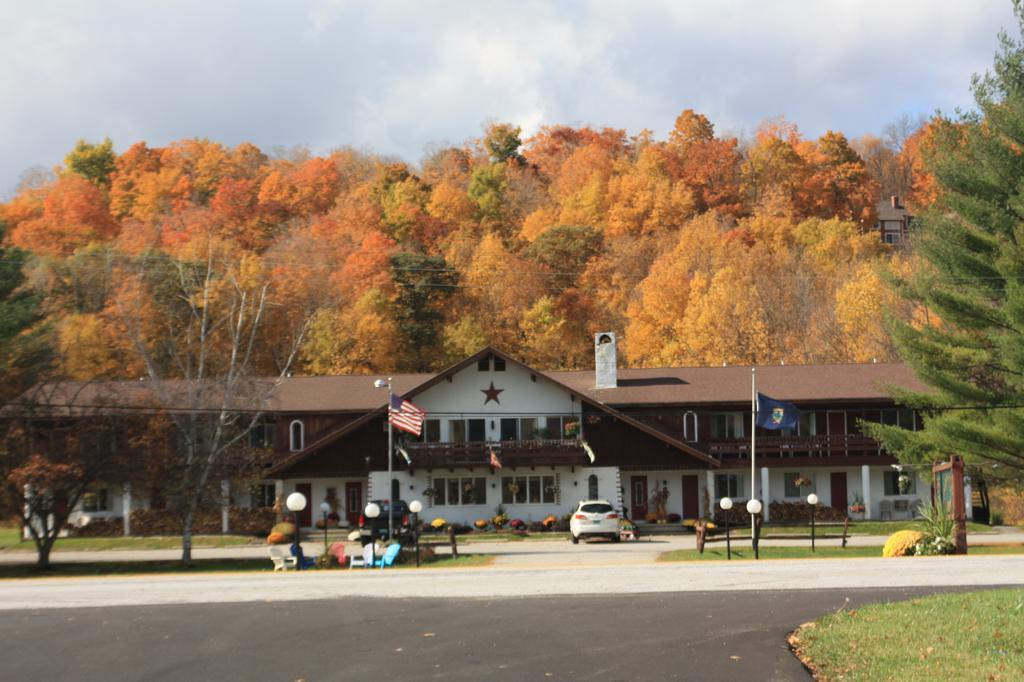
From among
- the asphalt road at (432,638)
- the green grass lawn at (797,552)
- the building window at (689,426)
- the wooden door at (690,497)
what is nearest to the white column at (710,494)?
the wooden door at (690,497)

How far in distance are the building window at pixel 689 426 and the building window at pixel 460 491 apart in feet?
31.7

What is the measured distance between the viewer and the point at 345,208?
107 meters

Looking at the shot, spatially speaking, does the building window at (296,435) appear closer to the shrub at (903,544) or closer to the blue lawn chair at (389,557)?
the blue lawn chair at (389,557)

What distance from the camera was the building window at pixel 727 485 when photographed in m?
56.2

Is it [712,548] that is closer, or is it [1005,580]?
[1005,580]

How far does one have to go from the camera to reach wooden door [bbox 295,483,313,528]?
5375cm

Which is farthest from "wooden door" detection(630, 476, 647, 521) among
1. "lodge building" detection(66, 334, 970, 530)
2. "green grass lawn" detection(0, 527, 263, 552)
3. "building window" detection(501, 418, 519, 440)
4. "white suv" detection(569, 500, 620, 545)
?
"green grass lawn" detection(0, 527, 263, 552)

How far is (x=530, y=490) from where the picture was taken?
178 feet

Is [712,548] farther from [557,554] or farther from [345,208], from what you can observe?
[345,208]

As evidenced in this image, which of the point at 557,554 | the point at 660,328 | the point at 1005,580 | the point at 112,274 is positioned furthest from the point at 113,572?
the point at 660,328

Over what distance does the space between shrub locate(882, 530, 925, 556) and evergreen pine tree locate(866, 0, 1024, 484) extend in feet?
26.8

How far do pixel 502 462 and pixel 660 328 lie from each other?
3208cm

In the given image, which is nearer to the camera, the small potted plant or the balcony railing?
the small potted plant

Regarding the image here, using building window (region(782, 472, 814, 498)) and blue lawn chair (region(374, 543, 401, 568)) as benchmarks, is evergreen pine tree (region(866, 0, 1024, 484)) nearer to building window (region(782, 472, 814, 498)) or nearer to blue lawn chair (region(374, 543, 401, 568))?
building window (region(782, 472, 814, 498))
